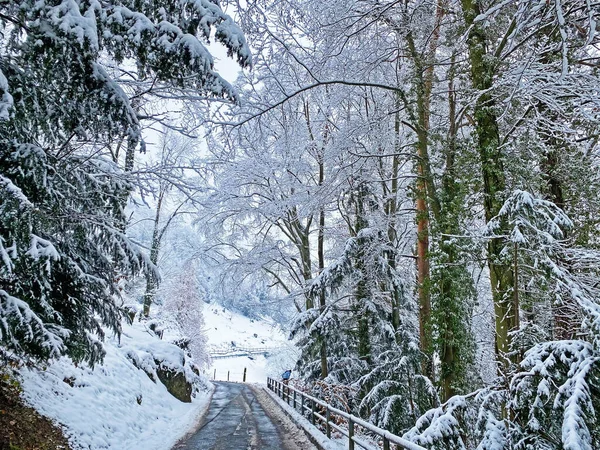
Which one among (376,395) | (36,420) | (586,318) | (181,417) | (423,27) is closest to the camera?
(586,318)

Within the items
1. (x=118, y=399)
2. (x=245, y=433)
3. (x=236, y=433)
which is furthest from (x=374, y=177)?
(x=118, y=399)

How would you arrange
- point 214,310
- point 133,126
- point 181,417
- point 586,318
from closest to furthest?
point 586,318, point 133,126, point 181,417, point 214,310

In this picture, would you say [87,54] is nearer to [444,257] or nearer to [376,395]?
[444,257]

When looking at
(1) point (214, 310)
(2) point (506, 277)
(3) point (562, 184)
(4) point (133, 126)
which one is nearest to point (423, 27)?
(3) point (562, 184)

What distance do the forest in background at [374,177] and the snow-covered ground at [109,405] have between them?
211cm

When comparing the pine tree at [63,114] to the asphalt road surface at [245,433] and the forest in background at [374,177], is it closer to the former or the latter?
the forest in background at [374,177]

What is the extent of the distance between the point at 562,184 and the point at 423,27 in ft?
16.3

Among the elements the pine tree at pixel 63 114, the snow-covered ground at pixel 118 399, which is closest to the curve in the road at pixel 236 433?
the snow-covered ground at pixel 118 399

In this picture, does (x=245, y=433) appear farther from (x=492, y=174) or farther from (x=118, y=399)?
(x=492, y=174)

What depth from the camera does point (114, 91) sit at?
221 inches

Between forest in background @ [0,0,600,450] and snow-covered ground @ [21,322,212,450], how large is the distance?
2.11 m

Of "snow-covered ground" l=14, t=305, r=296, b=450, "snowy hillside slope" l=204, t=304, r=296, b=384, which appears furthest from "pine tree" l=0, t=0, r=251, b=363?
"snowy hillside slope" l=204, t=304, r=296, b=384

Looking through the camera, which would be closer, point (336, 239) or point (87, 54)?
point (87, 54)

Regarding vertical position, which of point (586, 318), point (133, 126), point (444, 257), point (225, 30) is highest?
point (225, 30)
